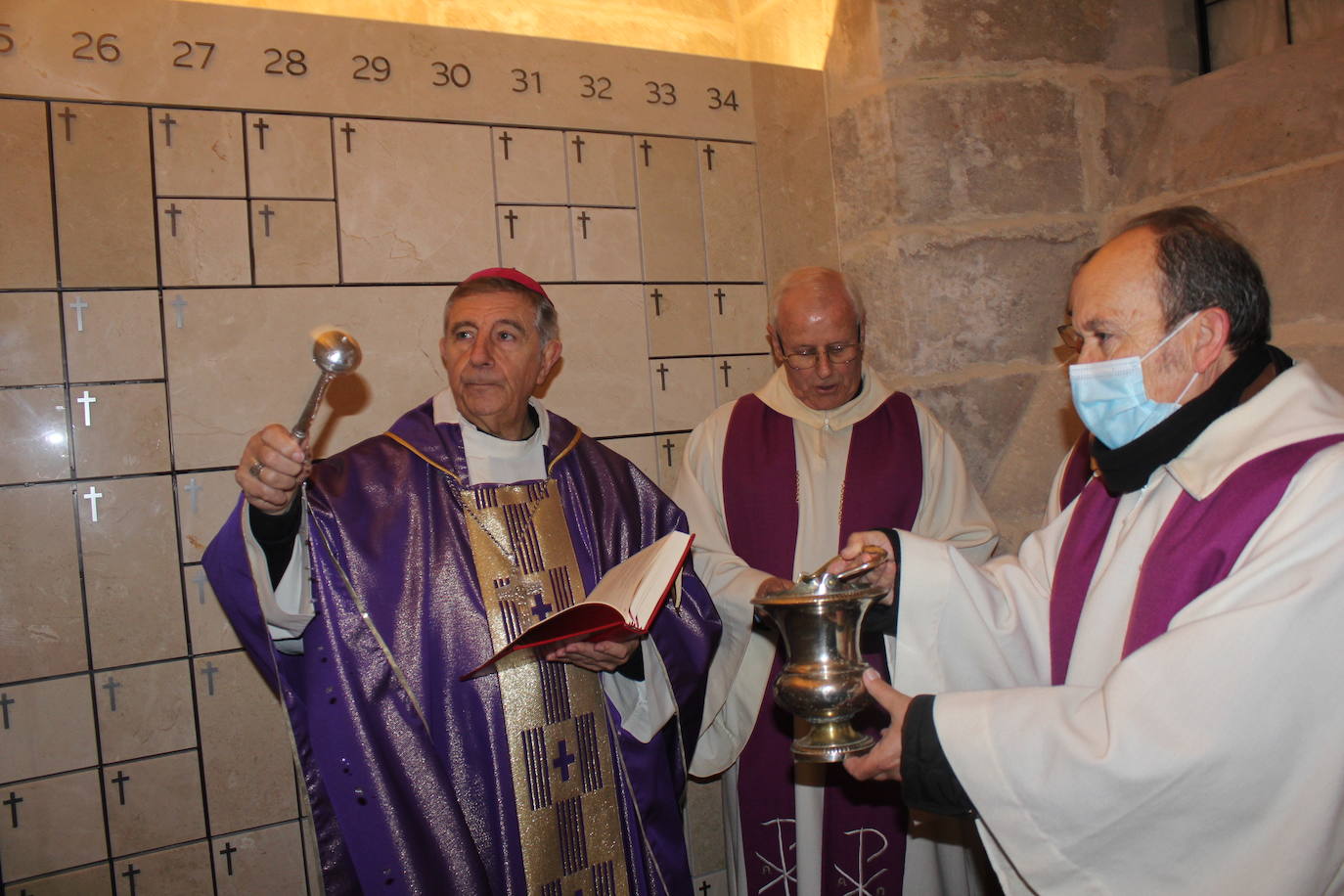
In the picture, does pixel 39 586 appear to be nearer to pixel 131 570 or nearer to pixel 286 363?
pixel 131 570

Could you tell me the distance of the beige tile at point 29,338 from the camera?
3039mm

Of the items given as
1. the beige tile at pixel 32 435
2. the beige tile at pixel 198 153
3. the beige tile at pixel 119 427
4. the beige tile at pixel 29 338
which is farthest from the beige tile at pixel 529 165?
the beige tile at pixel 32 435

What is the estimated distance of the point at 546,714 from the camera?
2887mm

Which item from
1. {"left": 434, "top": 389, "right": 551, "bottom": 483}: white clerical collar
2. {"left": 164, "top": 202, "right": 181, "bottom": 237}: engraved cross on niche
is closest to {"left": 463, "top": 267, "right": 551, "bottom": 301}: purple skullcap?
{"left": 434, "top": 389, "right": 551, "bottom": 483}: white clerical collar

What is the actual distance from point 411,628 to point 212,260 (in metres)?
1.50

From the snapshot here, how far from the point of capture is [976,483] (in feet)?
12.9

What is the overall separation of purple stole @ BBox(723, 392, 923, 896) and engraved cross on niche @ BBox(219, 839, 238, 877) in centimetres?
171

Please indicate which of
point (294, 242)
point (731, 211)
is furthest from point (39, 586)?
point (731, 211)

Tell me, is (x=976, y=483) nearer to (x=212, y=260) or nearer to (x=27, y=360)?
(x=212, y=260)

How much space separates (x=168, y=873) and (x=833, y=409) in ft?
8.89

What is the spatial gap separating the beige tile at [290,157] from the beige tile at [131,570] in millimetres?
1063

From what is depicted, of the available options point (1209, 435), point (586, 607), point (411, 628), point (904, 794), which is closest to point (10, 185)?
point (411, 628)

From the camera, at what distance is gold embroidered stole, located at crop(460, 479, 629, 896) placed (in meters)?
2.83

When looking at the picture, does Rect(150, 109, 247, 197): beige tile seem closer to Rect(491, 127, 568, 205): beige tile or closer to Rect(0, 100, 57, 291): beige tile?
Rect(0, 100, 57, 291): beige tile
